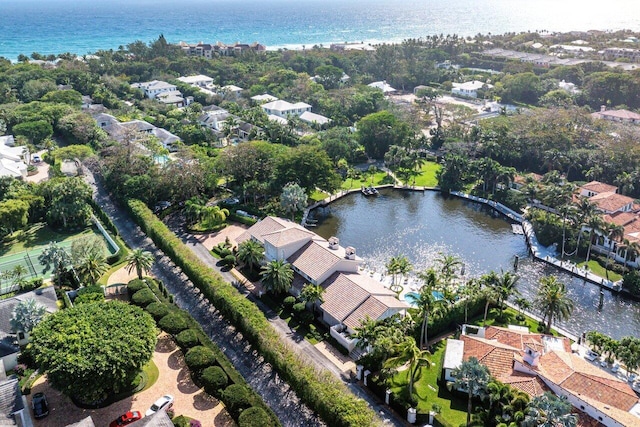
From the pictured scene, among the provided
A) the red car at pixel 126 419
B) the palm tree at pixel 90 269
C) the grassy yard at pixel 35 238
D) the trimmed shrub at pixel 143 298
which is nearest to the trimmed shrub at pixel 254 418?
the red car at pixel 126 419

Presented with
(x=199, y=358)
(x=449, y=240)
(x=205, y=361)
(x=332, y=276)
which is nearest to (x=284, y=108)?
(x=449, y=240)

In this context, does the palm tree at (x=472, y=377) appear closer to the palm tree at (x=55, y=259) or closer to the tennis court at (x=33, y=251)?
the palm tree at (x=55, y=259)

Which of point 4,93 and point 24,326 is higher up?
point 4,93

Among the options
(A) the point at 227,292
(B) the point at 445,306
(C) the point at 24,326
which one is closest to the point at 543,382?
(B) the point at 445,306

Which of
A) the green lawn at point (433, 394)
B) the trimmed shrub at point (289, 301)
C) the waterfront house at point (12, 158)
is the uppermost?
the waterfront house at point (12, 158)

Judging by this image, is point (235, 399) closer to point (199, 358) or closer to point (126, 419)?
point (199, 358)

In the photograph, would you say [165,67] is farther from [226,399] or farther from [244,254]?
[226,399]
